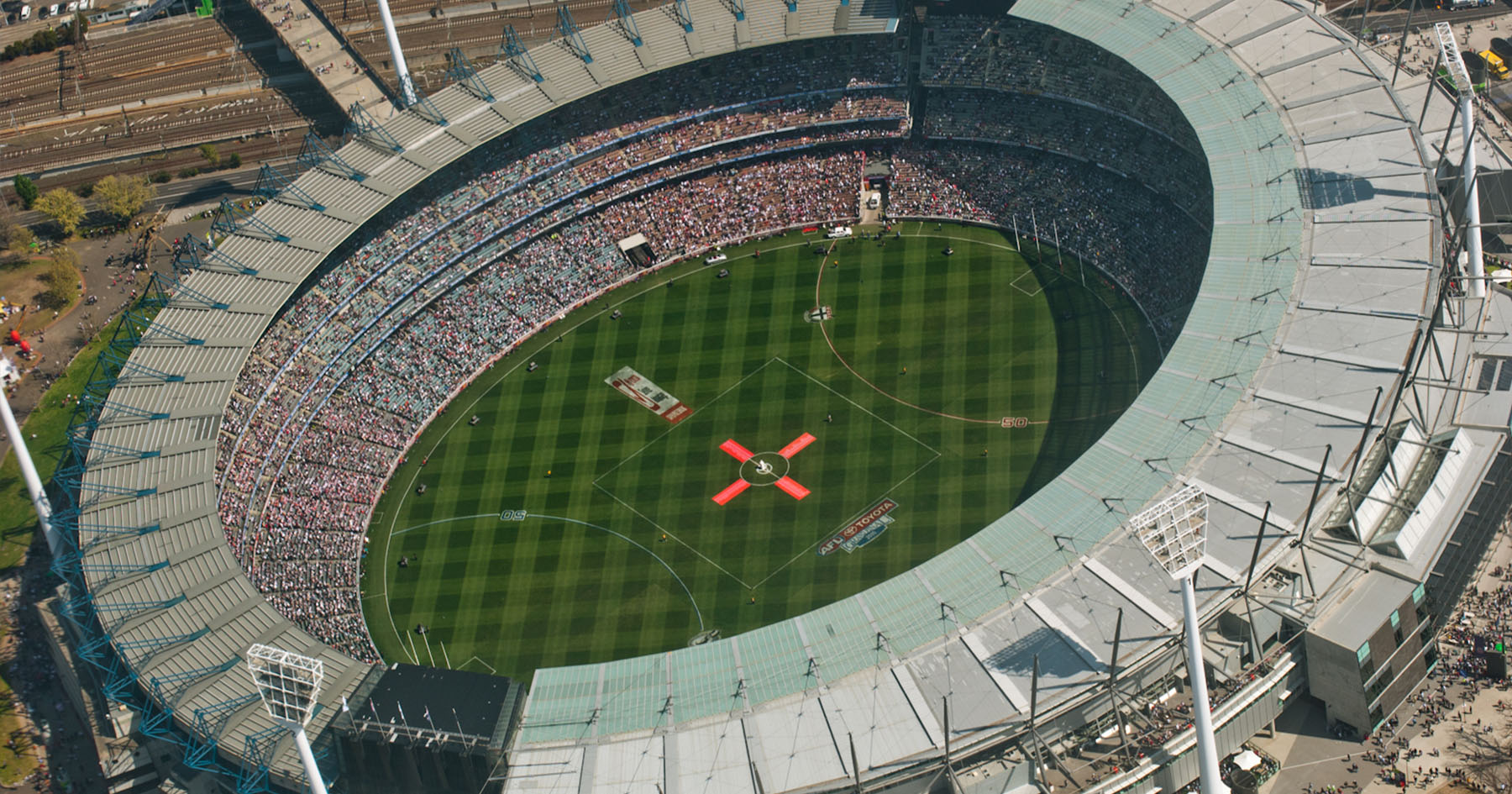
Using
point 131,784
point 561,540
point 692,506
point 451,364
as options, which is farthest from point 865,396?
point 131,784

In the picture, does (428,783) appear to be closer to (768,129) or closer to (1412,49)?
(768,129)

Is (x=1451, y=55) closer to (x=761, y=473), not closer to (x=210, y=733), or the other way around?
(x=761, y=473)

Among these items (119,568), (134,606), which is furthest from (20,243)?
(134,606)

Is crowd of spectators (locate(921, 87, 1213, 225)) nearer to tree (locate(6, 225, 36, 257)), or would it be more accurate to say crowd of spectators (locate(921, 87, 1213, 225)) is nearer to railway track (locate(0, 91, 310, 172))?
railway track (locate(0, 91, 310, 172))

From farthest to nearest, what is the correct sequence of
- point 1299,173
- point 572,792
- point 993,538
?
point 1299,173 < point 993,538 < point 572,792

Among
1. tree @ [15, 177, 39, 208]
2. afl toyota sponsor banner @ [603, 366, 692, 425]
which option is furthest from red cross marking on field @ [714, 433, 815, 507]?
tree @ [15, 177, 39, 208]
